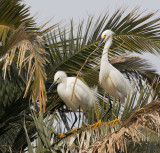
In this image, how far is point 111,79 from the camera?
6.42 m

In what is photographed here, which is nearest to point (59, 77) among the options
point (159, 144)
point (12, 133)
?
point (12, 133)

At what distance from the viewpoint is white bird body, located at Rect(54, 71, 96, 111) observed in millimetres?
6500

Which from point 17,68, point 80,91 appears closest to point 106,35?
point 80,91

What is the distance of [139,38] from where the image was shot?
7.06 metres

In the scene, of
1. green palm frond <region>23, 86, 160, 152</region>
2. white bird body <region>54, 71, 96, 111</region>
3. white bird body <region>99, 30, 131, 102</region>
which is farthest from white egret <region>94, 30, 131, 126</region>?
green palm frond <region>23, 86, 160, 152</region>

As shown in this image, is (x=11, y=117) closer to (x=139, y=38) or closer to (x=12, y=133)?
(x=12, y=133)

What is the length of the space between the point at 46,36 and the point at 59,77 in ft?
3.57

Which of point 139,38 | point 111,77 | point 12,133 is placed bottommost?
point 12,133

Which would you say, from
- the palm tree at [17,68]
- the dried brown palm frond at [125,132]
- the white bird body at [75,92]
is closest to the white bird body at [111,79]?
the white bird body at [75,92]

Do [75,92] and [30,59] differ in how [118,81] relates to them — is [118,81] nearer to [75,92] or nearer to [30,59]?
[75,92]

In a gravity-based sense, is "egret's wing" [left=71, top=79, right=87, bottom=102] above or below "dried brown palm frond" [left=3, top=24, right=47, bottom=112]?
below

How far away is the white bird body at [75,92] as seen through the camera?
6.50m

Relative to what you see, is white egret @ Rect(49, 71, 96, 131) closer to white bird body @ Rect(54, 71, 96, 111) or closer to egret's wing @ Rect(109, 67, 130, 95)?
white bird body @ Rect(54, 71, 96, 111)

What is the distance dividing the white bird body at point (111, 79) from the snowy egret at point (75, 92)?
26 cm
